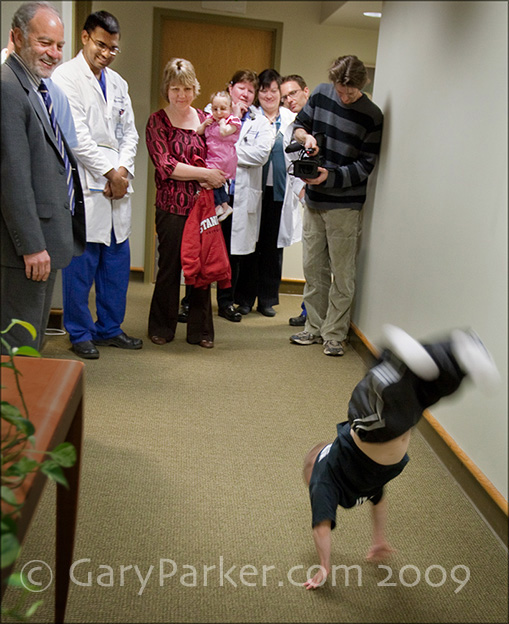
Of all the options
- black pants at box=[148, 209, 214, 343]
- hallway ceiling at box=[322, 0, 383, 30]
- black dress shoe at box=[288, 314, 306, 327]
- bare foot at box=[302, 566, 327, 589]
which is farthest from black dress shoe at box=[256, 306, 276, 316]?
bare foot at box=[302, 566, 327, 589]

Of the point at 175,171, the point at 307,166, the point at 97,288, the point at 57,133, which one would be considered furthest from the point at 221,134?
the point at 57,133

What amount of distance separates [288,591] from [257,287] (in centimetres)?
235

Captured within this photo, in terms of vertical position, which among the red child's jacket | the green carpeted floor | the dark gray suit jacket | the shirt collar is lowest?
the green carpeted floor

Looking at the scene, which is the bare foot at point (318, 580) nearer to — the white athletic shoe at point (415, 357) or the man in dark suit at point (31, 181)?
the white athletic shoe at point (415, 357)

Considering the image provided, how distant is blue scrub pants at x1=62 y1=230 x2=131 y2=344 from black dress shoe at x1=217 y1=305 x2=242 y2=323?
0.74 meters

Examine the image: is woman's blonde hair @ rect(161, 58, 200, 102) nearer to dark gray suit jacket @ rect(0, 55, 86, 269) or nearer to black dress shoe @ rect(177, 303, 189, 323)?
dark gray suit jacket @ rect(0, 55, 86, 269)

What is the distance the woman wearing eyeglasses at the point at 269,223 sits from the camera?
127 inches

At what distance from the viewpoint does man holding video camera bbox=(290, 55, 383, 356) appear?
2668mm

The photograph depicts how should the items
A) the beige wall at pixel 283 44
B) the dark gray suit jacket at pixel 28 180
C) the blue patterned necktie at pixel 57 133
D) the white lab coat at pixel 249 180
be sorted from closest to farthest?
1. the dark gray suit jacket at pixel 28 180
2. the blue patterned necktie at pixel 57 133
3. the white lab coat at pixel 249 180
4. the beige wall at pixel 283 44

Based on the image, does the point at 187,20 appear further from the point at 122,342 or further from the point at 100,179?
the point at 122,342

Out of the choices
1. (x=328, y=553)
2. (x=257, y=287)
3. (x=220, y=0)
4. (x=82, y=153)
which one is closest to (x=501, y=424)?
(x=328, y=553)

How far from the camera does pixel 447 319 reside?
6.03 feet

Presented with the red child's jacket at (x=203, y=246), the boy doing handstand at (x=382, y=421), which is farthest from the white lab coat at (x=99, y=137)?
the boy doing handstand at (x=382, y=421)

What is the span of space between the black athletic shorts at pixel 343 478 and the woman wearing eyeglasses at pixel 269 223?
2165 millimetres
